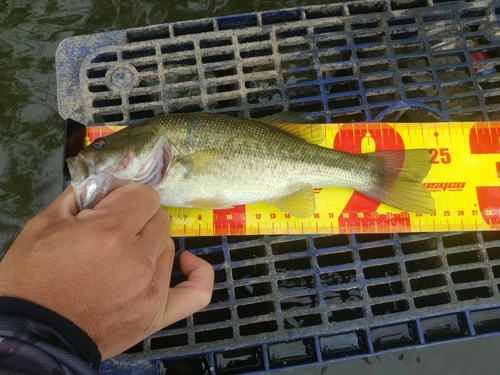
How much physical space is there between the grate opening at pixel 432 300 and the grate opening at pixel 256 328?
3.63 feet

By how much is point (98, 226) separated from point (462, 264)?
2477 mm

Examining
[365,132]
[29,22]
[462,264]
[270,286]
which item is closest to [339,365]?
[270,286]

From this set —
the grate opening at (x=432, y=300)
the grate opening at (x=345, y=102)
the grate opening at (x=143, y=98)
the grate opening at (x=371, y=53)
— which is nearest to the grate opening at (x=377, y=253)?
the grate opening at (x=432, y=300)

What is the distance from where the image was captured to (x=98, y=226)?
70.7 inches

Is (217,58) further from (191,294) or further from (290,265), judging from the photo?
(191,294)

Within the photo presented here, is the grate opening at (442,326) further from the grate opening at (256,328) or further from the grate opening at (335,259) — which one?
the grate opening at (256,328)

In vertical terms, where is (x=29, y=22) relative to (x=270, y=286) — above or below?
above

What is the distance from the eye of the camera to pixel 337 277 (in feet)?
9.84

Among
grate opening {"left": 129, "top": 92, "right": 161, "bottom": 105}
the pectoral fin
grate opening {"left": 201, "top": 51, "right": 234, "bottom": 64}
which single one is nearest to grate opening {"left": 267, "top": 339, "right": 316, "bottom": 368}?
the pectoral fin

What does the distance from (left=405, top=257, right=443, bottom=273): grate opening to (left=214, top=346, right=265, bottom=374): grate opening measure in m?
1.36

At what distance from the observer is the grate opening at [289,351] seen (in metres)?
Answer: 2.79

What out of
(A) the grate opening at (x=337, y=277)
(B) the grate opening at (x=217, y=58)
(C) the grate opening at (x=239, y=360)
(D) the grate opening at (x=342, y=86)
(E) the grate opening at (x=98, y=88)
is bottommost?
(C) the grate opening at (x=239, y=360)

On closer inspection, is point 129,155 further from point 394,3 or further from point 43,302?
point 394,3

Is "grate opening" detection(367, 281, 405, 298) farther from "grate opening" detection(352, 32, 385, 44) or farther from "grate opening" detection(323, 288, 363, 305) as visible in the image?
"grate opening" detection(352, 32, 385, 44)
